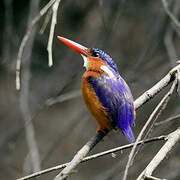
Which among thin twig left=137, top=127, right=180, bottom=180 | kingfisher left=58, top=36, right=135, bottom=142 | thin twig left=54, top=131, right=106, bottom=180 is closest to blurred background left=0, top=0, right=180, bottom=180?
kingfisher left=58, top=36, right=135, bottom=142

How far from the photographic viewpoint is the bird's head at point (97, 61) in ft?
8.79

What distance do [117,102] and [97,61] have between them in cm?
41

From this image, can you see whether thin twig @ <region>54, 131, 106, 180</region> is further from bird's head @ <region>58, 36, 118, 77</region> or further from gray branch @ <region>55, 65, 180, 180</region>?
bird's head @ <region>58, 36, 118, 77</region>

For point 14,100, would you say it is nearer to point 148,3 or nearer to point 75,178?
point 75,178

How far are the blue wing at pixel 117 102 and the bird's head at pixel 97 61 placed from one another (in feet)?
0.41

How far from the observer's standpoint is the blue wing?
242cm

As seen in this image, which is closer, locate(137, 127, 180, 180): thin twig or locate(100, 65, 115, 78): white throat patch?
locate(137, 127, 180, 180): thin twig

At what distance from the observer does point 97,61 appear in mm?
2762

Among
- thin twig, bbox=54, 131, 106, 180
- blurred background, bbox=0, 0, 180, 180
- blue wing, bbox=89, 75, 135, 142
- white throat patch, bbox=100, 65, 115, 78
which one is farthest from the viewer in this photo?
blurred background, bbox=0, 0, 180, 180

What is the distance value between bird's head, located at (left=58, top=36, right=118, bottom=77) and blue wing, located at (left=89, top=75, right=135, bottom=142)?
125mm

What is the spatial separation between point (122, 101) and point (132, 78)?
3.92 ft

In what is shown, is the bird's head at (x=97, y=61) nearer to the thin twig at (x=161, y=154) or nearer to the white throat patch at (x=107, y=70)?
the white throat patch at (x=107, y=70)

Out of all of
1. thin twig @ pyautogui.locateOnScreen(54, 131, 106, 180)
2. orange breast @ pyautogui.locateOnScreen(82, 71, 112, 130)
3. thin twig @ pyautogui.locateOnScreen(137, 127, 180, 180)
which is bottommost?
thin twig @ pyautogui.locateOnScreen(137, 127, 180, 180)

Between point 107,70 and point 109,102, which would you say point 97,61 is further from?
point 109,102
